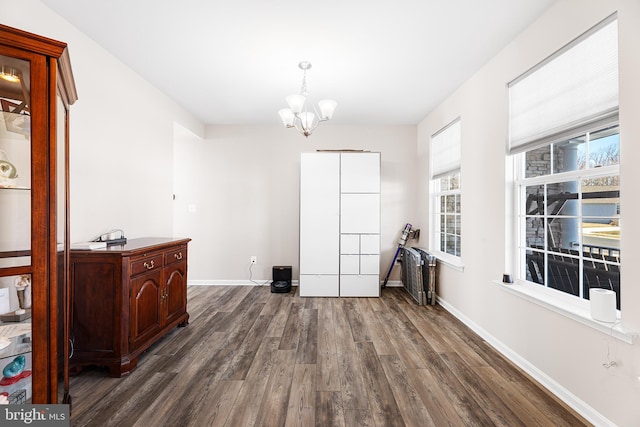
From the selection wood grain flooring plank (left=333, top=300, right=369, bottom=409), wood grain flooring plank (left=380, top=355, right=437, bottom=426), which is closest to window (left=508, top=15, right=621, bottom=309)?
wood grain flooring plank (left=380, top=355, right=437, bottom=426)

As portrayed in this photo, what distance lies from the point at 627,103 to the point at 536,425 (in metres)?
1.90

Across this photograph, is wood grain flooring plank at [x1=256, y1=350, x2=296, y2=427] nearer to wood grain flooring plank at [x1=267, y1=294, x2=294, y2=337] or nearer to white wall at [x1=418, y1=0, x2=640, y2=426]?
wood grain flooring plank at [x1=267, y1=294, x2=294, y2=337]

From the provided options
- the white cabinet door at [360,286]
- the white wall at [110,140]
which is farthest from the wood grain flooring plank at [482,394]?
the white wall at [110,140]

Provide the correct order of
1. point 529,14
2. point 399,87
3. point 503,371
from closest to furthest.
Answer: point 529,14 → point 503,371 → point 399,87

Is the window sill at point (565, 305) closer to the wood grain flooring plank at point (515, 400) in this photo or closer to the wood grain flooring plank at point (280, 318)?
the wood grain flooring plank at point (515, 400)

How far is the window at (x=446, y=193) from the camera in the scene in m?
3.53

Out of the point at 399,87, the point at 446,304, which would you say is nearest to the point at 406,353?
the point at 446,304

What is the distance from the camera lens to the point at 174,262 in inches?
111

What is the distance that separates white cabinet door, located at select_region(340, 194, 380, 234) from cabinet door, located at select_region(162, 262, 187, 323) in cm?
225

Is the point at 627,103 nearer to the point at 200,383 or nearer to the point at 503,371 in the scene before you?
the point at 503,371

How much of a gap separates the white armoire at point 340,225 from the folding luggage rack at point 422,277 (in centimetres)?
51

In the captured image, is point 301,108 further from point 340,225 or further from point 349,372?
point 349,372

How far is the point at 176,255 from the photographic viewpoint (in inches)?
112

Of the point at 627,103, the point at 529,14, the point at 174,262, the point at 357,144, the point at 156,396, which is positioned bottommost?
Answer: the point at 156,396
